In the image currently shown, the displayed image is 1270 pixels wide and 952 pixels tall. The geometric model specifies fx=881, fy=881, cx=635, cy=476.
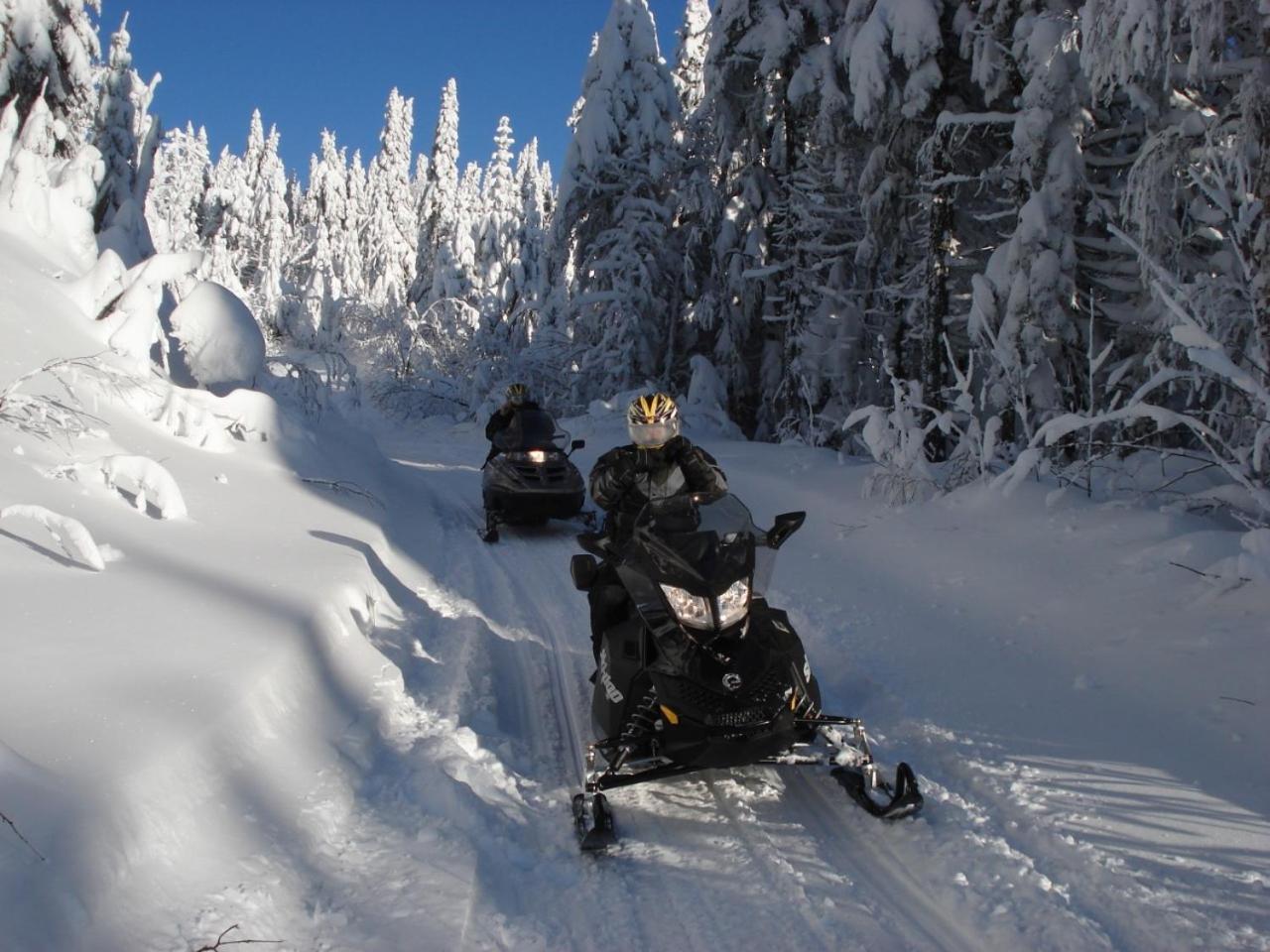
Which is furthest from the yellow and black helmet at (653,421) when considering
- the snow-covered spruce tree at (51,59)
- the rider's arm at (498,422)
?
the snow-covered spruce tree at (51,59)

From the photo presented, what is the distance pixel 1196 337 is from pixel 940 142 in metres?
8.31

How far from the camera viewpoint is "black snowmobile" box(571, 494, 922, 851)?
3.86 metres

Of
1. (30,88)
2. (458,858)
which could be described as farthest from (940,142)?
(30,88)

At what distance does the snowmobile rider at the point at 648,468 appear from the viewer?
5.55m

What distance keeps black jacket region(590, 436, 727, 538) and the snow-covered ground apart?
132cm

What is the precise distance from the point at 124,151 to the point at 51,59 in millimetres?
5337

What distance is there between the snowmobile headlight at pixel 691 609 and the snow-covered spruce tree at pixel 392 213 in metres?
60.8

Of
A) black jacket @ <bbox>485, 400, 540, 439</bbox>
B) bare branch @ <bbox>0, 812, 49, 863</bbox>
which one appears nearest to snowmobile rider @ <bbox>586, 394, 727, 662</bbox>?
bare branch @ <bbox>0, 812, 49, 863</bbox>

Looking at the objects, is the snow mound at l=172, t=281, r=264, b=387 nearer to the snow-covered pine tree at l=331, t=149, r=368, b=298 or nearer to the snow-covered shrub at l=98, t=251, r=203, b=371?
the snow-covered shrub at l=98, t=251, r=203, b=371

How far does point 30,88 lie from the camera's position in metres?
16.7

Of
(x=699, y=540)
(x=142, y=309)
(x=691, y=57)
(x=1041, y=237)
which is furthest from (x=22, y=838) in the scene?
(x=691, y=57)

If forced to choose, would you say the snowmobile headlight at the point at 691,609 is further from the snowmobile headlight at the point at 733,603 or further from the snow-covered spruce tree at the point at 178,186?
the snow-covered spruce tree at the point at 178,186

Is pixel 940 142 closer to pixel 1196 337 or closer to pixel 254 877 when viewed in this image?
pixel 1196 337

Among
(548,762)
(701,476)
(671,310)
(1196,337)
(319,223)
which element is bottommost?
(548,762)
